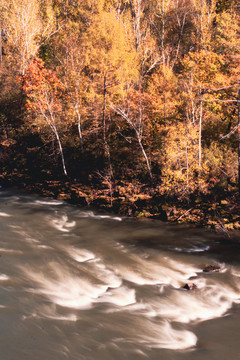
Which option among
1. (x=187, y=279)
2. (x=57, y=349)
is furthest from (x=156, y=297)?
(x=57, y=349)

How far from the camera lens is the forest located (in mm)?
15883

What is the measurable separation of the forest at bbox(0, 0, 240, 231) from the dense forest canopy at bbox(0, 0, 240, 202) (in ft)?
0.29

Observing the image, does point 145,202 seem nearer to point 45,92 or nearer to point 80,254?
point 80,254

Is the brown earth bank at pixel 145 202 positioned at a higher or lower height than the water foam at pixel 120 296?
higher

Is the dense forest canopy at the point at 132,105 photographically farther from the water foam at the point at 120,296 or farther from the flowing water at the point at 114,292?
the water foam at the point at 120,296

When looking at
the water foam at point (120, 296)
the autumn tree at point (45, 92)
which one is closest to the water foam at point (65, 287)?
the water foam at point (120, 296)

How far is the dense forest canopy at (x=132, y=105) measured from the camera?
16.2 metres

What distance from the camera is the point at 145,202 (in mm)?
16891

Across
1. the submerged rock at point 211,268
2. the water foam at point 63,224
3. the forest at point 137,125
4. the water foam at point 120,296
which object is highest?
the forest at point 137,125

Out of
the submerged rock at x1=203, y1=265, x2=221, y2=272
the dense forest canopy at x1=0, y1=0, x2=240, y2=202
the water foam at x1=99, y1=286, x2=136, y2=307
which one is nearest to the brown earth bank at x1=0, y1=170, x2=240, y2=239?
the dense forest canopy at x1=0, y1=0, x2=240, y2=202

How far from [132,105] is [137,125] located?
199 cm

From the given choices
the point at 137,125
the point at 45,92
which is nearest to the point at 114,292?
the point at 137,125

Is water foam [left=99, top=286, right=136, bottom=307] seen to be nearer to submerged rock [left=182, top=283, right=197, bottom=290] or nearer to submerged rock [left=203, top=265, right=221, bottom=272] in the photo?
submerged rock [left=182, top=283, right=197, bottom=290]

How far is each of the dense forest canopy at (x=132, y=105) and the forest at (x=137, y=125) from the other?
0.09 meters
